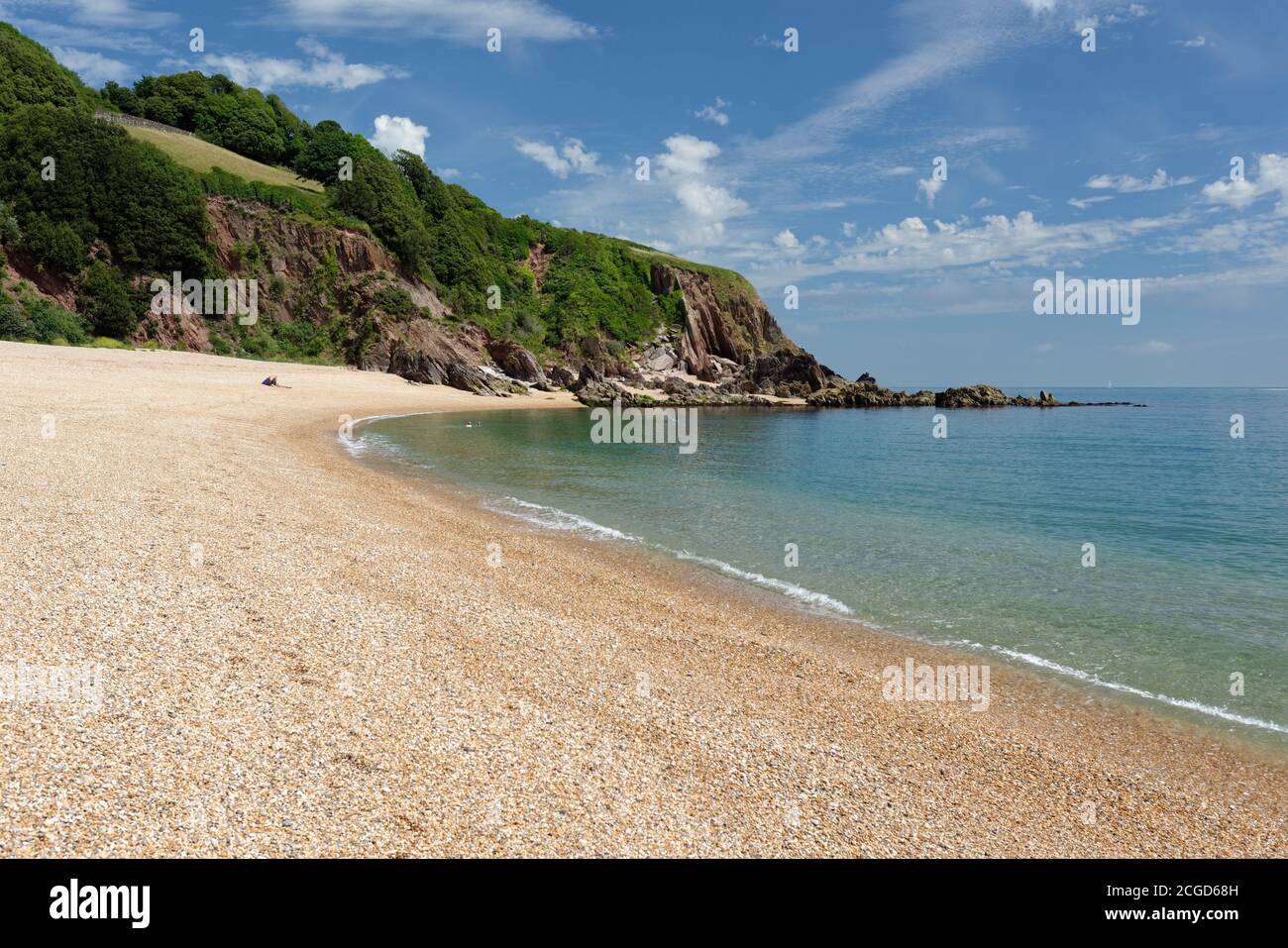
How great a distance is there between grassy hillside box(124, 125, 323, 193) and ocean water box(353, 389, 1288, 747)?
48145 millimetres

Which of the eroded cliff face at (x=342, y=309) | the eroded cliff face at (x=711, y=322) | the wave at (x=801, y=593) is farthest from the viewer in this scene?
the eroded cliff face at (x=711, y=322)

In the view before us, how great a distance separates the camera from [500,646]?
26.3 ft

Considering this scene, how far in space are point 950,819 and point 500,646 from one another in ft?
15.9

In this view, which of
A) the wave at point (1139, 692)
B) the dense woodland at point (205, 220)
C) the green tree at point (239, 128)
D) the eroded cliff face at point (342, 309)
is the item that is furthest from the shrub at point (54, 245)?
the wave at point (1139, 692)

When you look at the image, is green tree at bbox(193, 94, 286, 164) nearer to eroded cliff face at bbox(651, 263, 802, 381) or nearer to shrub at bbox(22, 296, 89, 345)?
shrub at bbox(22, 296, 89, 345)

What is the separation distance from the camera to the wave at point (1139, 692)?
820 cm

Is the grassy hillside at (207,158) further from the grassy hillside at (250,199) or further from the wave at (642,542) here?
the wave at (642,542)

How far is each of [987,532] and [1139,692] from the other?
9804 mm

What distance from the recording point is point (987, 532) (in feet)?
60.1

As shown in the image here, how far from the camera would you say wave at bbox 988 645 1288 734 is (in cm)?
820

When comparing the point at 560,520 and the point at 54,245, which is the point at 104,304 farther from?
the point at 560,520

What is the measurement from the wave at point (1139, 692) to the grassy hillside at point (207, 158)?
265ft

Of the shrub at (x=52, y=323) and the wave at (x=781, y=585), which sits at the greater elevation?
the shrub at (x=52, y=323)
